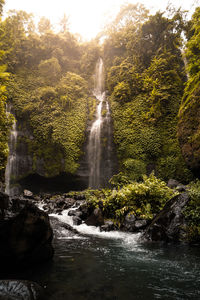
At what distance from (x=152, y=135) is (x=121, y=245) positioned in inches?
479

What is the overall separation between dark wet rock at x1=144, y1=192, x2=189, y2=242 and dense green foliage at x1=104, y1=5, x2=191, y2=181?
7.67 meters

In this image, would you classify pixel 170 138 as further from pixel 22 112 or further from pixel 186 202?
pixel 22 112

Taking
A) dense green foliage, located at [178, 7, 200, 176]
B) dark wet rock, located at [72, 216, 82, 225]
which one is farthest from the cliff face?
dark wet rock, located at [72, 216, 82, 225]

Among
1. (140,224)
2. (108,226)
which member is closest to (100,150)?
(108,226)

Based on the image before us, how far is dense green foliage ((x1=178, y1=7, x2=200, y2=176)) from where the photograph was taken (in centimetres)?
921

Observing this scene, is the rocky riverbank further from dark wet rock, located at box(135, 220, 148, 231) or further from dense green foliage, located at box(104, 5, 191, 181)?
dense green foliage, located at box(104, 5, 191, 181)

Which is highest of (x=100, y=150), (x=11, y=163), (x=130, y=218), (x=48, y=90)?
(x=48, y=90)

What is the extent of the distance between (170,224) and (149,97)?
1406 centimetres

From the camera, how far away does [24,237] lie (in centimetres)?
349

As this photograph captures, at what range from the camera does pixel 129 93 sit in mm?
19406

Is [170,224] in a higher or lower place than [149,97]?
lower

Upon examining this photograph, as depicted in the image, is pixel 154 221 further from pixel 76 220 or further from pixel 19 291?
pixel 19 291

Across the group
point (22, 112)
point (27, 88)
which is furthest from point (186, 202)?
point (27, 88)

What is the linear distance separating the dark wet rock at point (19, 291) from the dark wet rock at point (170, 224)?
4705mm
